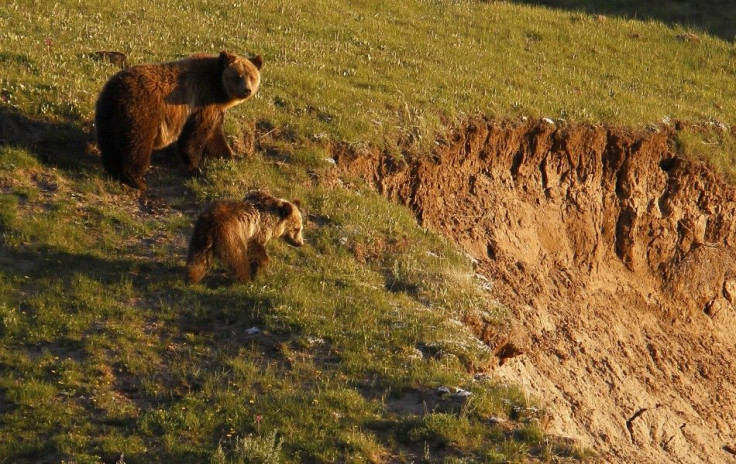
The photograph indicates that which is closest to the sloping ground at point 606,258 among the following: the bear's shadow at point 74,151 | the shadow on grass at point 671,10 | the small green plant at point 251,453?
A: the bear's shadow at point 74,151

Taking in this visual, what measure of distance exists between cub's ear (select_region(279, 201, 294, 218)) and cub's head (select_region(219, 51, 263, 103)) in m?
2.09

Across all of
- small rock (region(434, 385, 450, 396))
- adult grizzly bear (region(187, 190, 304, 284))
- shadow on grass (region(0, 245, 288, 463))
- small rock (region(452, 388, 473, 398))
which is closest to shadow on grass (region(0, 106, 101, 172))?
shadow on grass (region(0, 245, 288, 463))

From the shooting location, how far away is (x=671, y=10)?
2869cm

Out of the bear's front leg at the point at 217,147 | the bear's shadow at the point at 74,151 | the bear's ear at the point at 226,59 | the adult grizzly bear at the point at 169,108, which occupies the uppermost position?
the bear's ear at the point at 226,59

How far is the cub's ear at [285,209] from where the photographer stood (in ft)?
42.2

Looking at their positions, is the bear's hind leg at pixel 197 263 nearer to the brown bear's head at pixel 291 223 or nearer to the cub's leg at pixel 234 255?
the cub's leg at pixel 234 255

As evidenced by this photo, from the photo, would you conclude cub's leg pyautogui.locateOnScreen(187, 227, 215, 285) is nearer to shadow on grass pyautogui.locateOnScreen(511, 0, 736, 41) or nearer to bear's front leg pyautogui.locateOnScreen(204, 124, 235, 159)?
bear's front leg pyautogui.locateOnScreen(204, 124, 235, 159)

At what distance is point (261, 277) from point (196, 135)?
2.55 m

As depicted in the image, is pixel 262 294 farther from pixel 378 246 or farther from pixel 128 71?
pixel 128 71

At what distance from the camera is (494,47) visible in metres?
22.3

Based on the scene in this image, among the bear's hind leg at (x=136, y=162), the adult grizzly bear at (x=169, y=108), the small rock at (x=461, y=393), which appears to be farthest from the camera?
the bear's hind leg at (x=136, y=162)

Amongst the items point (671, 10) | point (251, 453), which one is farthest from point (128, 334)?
point (671, 10)

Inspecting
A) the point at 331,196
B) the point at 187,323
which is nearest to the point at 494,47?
the point at 331,196

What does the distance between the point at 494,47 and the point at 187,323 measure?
12.5m
